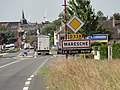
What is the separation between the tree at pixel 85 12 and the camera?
5481 centimetres

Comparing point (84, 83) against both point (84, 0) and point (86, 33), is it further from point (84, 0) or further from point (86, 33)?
point (84, 0)

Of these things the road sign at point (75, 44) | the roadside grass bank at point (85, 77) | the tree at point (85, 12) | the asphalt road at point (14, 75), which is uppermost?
the tree at point (85, 12)

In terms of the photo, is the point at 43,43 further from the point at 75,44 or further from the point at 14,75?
the point at 75,44

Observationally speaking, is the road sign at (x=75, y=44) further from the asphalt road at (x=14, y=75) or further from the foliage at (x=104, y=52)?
the foliage at (x=104, y=52)

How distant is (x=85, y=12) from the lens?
56531mm

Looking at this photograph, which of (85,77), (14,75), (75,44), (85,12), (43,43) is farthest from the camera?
(43,43)

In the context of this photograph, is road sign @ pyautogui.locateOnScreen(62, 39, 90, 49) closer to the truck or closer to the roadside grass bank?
the roadside grass bank

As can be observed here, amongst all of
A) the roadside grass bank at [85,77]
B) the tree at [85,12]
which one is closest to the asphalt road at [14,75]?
the roadside grass bank at [85,77]

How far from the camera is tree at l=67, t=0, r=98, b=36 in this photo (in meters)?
54.8

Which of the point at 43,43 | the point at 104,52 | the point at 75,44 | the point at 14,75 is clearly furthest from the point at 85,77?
the point at 43,43

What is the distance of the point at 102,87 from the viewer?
9.44m

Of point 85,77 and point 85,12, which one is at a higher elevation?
point 85,12

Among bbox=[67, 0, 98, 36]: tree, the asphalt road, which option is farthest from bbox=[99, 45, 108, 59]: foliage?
bbox=[67, 0, 98, 36]: tree

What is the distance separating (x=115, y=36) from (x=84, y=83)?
102m
